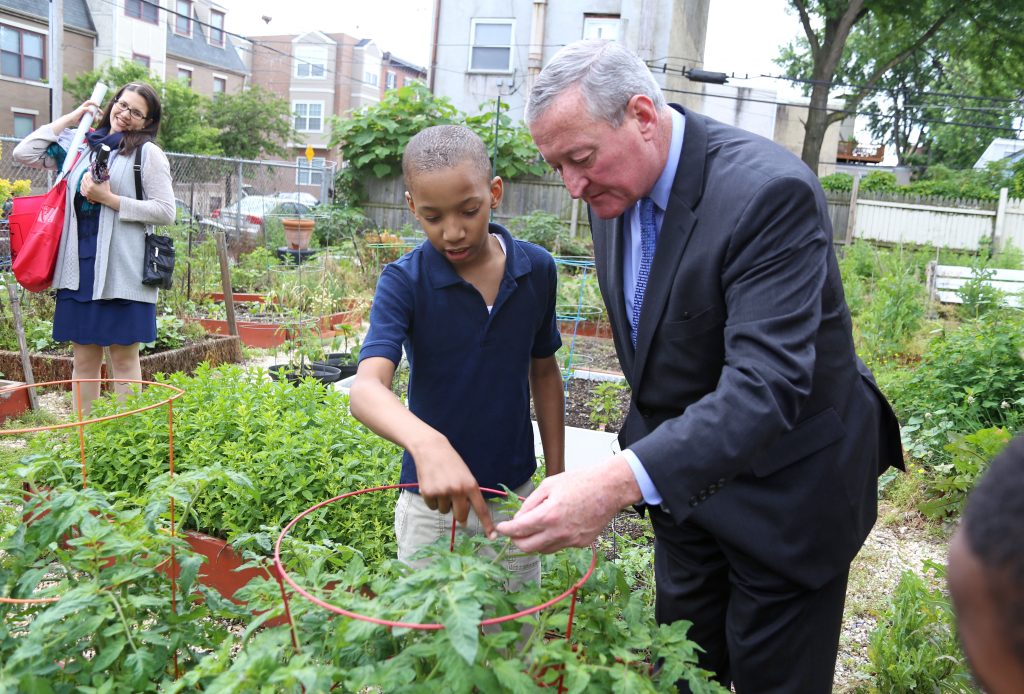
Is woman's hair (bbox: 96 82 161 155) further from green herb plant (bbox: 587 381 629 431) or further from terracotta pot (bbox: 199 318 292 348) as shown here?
terracotta pot (bbox: 199 318 292 348)

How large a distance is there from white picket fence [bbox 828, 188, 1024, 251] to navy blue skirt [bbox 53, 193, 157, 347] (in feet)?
49.4

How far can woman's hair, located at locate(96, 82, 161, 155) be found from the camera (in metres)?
4.28

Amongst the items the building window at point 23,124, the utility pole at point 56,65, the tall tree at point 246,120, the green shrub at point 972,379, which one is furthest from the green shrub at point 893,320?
the tall tree at point 246,120

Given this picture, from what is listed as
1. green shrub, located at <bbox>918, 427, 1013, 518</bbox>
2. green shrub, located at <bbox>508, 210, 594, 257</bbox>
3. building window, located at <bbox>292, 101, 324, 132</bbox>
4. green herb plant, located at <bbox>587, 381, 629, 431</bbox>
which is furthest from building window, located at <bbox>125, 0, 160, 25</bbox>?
green shrub, located at <bbox>918, 427, 1013, 518</bbox>

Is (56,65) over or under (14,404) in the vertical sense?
over

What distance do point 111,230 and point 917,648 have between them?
402 centimetres

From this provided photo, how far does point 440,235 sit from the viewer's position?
6.44 ft

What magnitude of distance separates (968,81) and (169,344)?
39.4 m

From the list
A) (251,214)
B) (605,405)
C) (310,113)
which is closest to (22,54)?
(251,214)

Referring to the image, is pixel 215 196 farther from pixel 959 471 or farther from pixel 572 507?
pixel 572 507

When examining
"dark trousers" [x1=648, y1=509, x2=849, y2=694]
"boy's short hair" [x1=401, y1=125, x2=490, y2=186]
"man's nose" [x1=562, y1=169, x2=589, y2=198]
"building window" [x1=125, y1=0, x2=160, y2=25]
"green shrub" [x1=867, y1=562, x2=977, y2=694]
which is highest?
"building window" [x1=125, y1=0, x2=160, y2=25]

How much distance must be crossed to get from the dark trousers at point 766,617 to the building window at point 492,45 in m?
19.1

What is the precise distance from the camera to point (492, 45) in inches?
779

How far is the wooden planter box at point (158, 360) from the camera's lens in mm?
5691
